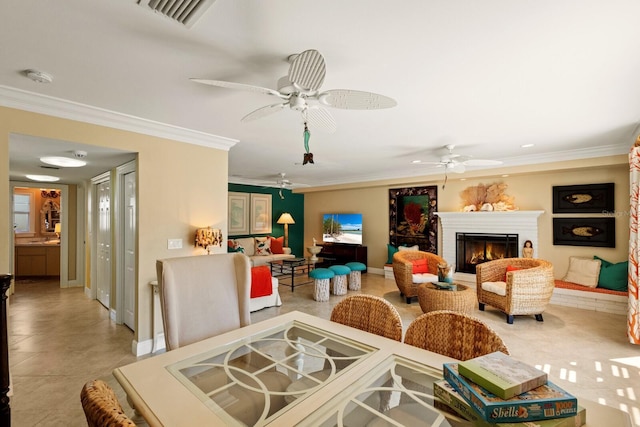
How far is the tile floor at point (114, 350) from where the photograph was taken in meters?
2.25

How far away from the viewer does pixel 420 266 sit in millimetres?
5133

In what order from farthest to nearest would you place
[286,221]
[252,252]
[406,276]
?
[286,221]
[252,252]
[406,276]

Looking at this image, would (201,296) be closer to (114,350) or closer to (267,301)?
(114,350)

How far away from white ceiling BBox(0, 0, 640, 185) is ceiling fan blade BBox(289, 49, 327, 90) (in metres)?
0.16

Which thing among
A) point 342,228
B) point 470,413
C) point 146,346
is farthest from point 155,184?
point 342,228

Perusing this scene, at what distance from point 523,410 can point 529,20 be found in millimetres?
1785

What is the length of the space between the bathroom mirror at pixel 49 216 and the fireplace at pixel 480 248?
9.92 metres

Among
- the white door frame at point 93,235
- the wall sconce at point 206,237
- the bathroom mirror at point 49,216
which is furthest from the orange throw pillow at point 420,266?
the bathroom mirror at point 49,216

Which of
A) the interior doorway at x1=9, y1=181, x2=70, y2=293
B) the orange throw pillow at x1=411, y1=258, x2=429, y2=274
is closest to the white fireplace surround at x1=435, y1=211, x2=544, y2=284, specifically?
the orange throw pillow at x1=411, y1=258, x2=429, y2=274

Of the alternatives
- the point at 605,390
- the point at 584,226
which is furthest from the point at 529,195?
the point at 605,390

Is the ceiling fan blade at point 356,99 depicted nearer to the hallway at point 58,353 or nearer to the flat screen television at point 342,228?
the hallway at point 58,353

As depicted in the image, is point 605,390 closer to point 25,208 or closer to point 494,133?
point 494,133

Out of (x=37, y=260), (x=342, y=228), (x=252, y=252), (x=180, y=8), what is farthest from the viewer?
(x=342, y=228)

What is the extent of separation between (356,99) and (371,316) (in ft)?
4.32
